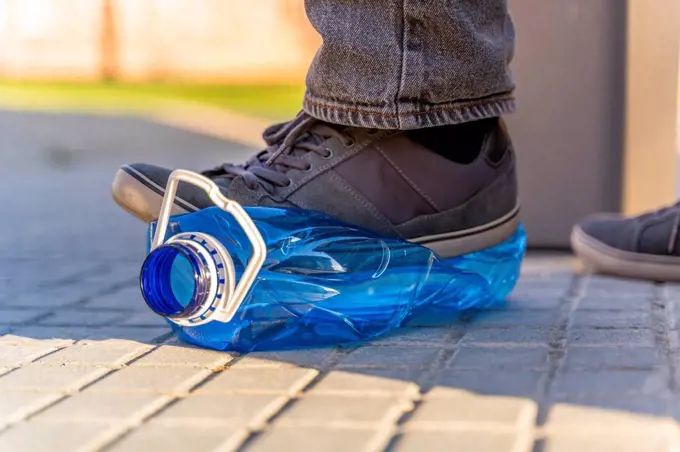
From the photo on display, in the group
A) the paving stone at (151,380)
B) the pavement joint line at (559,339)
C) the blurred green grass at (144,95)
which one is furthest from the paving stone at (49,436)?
the blurred green grass at (144,95)

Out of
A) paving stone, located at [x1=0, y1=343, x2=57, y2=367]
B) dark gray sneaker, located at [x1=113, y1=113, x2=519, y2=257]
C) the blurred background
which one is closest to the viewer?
paving stone, located at [x1=0, y1=343, x2=57, y2=367]

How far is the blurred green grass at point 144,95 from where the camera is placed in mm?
17359

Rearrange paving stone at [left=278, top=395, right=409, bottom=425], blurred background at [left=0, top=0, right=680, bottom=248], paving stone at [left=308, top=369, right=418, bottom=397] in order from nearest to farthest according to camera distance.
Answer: paving stone at [left=278, top=395, right=409, bottom=425], paving stone at [left=308, top=369, right=418, bottom=397], blurred background at [left=0, top=0, right=680, bottom=248]

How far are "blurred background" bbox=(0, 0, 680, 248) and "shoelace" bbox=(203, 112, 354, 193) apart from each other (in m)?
1.04

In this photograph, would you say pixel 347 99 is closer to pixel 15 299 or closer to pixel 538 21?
pixel 15 299

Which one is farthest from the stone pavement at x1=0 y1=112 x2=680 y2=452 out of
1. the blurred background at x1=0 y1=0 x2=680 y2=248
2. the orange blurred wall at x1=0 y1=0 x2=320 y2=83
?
the orange blurred wall at x1=0 y1=0 x2=320 y2=83

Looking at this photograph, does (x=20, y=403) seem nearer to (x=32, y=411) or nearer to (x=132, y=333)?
(x=32, y=411)

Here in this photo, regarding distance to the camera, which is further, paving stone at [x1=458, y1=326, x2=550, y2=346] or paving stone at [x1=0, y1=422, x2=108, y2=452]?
paving stone at [x1=458, y1=326, x2=550, y2=346]

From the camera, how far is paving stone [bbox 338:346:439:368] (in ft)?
4.29

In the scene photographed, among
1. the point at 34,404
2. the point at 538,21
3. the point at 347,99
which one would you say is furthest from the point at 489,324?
the point at 538,21

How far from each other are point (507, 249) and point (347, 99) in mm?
461

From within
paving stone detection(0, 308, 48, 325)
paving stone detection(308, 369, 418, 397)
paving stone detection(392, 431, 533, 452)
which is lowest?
paving stone detection(0, 308, 48, 325)


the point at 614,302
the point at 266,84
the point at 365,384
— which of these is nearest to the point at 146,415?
the point at 365,384

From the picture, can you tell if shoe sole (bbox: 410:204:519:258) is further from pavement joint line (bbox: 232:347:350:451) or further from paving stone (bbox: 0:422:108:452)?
paving stone (bbox: 0:422:108:452)
